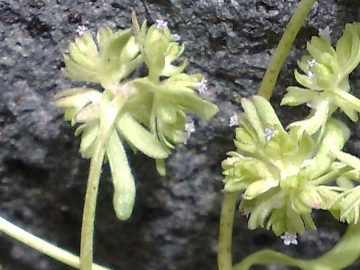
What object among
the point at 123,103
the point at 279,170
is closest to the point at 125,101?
the point at 123,103

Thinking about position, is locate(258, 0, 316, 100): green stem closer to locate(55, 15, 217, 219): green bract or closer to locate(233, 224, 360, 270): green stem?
locate(55, 15, 217, 219): green bract

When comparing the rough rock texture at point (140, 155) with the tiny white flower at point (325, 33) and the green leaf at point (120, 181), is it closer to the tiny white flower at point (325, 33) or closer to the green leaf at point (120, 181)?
the tiny white flower at point (325, 33)

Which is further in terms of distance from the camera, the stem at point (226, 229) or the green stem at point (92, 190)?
the stem at point (226, 229)

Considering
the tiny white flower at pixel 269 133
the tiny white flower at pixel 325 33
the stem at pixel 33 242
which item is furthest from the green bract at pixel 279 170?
the stem at pixel 33 242

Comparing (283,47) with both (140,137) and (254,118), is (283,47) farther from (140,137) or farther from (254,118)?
(140,137)

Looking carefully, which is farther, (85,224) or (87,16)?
(87,16)

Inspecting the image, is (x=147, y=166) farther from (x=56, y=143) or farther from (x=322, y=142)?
(x=322, y=142)

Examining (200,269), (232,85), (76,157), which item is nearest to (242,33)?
(232,85)

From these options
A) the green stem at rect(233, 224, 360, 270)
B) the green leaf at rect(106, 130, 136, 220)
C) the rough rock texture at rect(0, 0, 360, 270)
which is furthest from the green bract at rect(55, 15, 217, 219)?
the green stem at rect(233, 224, 360, 270)
